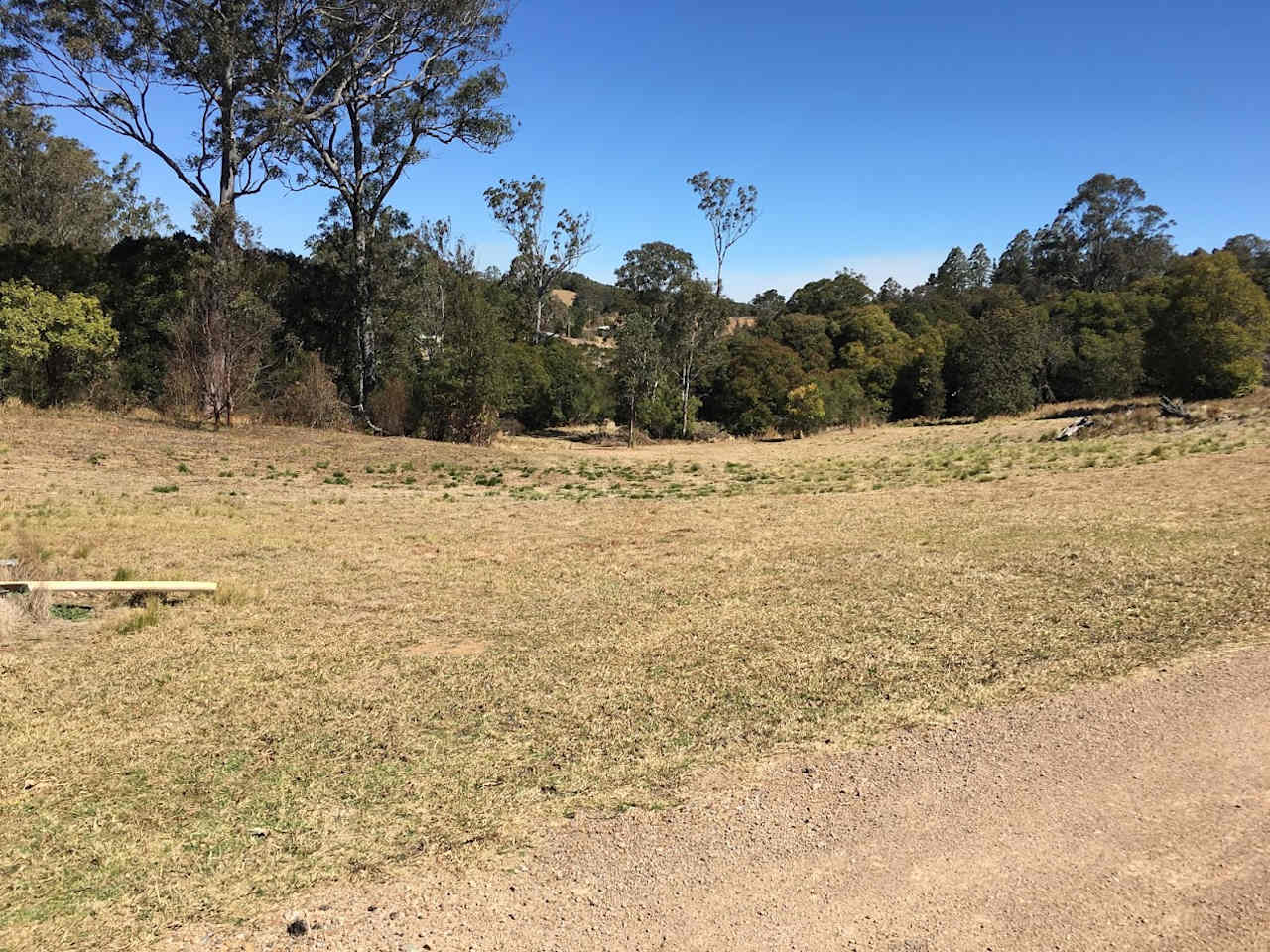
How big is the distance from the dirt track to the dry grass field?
329mm

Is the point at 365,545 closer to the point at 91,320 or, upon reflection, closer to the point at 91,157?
the point at 91,320

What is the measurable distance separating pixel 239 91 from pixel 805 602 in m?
23.7

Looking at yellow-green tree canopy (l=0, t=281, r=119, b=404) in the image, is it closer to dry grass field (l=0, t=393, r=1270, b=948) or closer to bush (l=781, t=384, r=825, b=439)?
dry grass field (l=0, t=393, r=1270, b=948)

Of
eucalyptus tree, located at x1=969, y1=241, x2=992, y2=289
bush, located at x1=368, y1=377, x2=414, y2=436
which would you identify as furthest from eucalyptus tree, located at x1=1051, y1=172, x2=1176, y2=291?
bush, located at x1=368, y1=377, x2=414, y2=436


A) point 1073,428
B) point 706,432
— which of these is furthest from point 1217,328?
point 706,432

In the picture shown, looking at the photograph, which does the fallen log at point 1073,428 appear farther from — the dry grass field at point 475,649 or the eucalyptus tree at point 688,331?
the eucalyptus tree at point 688,331

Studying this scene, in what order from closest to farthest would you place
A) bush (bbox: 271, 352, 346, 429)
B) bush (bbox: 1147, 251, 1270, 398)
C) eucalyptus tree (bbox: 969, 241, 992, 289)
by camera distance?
bush (bbox: 271, 352, 346, 429) → bush (bbox: 1147, 251, 1270, 398) → eucalyptus tree (bbox: 969, 241, 992, 289)

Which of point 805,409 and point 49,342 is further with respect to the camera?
point 805,409

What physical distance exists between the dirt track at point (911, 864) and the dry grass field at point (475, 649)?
12.9 inches

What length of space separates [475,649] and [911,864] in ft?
12.9

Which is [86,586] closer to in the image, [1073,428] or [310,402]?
[310,402]

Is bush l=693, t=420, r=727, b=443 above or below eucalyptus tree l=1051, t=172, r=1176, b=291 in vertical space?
below

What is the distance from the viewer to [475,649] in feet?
21.5

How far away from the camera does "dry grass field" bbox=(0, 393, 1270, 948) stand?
12.5 feet
